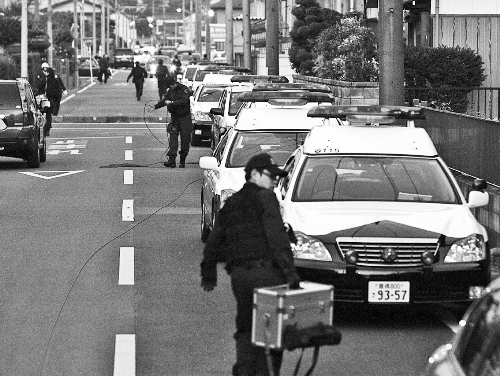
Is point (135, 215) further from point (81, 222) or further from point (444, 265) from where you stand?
point (444, 265)

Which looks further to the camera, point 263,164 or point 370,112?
point 370,112

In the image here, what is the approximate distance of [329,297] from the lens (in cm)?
761

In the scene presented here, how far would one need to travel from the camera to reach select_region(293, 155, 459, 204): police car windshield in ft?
37.8

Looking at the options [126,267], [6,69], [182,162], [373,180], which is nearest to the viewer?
[373,180]

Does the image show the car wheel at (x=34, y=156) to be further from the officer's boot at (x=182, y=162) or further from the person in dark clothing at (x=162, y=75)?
the person in dark clothing at (x=162, y=75)

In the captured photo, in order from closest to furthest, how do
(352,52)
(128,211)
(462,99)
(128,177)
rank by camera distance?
(128,211) < (128,177) < (462,99) < (352,52)

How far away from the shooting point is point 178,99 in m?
25.0

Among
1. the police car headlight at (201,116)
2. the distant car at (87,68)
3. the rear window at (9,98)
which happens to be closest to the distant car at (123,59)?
the distant car at (87,68)

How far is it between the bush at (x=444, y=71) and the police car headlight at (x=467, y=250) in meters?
15.9

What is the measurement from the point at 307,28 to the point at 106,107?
10.9 m

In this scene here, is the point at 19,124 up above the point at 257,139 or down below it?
below

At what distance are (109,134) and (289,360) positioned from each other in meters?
27.7

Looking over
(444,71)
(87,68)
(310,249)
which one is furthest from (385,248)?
(87,68)

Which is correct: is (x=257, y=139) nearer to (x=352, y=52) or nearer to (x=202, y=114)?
(x=202, y=114)
